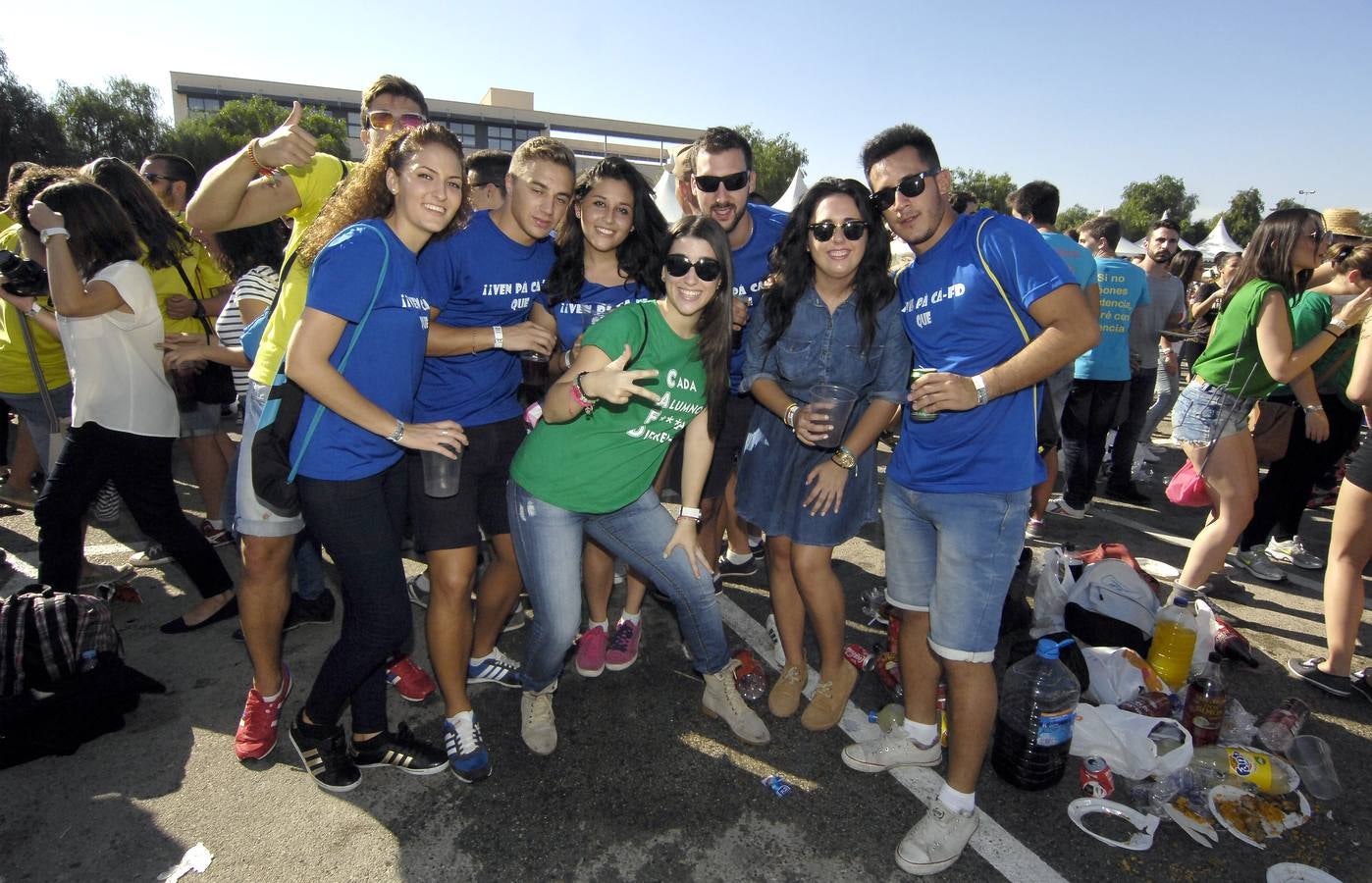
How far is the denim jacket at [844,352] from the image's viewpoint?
2654 millimetres

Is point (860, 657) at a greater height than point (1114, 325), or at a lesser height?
lesser

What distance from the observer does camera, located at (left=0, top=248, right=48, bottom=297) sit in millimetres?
3426

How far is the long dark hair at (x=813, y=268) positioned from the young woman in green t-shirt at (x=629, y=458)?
32 cm

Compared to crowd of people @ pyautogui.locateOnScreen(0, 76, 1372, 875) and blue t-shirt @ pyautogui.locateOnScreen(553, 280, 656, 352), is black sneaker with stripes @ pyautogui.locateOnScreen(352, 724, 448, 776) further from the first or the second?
blue t-shirt @ pyautogui.locateOnScreen(553, 280, 656, 352)

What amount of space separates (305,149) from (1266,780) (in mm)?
4343

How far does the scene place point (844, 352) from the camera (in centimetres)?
270

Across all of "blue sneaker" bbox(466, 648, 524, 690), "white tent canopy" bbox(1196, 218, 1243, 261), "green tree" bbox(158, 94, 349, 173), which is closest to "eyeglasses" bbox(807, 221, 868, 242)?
"blue sneaker" bbox(466, 648, 524, 690)

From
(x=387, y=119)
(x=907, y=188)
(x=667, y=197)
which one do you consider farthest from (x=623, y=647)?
(x=667, y=197)

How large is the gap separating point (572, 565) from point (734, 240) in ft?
5.79

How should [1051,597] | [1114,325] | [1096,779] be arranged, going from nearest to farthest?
[1096,779] < [1051,597] < [1114,325]

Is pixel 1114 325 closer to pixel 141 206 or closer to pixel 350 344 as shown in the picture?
pixel 350 344

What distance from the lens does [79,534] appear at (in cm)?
329

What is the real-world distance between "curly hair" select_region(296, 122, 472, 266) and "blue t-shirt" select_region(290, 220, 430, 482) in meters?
0.15

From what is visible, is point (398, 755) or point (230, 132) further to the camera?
point (230, 132)
